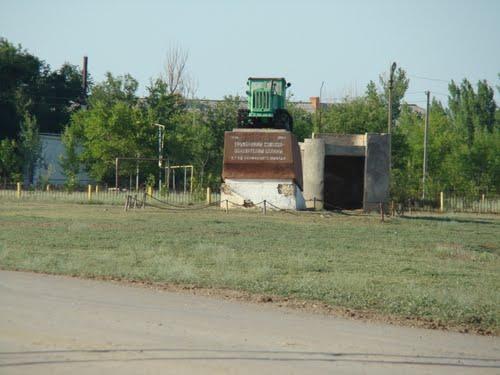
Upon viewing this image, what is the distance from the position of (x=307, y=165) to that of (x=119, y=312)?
32.9m

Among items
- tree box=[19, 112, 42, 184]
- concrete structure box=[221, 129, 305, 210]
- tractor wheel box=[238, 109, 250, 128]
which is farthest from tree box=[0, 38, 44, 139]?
concrete structure box=[221, 129, 305, 210]

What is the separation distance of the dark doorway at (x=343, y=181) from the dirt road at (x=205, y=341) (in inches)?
1438

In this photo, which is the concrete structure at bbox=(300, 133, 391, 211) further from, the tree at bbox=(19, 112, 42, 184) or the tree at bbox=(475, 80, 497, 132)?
the tree at bbox=(475, 80, 497, 132)

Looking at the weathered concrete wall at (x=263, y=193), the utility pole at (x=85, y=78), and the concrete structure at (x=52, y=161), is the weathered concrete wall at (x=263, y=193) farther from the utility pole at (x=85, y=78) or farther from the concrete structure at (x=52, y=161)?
the utility pole at (x=85, y=78)

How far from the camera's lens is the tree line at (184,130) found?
56.7 meters

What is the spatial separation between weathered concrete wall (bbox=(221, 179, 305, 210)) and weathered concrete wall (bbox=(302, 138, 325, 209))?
4.04m

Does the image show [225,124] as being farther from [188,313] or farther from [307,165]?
[188,313]

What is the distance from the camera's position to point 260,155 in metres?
38.8

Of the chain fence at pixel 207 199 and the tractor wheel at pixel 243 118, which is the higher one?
the tractor wheel at pixel 243 118

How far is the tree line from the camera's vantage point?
5672 centimetres

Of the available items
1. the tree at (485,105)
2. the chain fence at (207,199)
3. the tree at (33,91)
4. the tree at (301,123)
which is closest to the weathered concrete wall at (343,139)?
the chain fence at (207,199)

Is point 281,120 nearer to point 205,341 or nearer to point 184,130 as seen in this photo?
point 184,130

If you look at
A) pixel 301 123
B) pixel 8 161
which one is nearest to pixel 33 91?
pixel 8 161

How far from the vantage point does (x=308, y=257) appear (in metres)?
19.5
